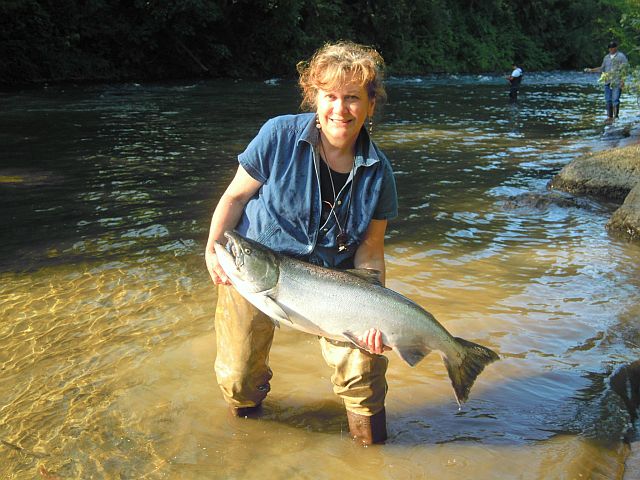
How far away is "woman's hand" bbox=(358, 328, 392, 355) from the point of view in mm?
3275

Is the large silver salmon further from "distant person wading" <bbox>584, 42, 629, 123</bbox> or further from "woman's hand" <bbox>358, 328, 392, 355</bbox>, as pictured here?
"distant person wading" <bbox>584, 42, 629, 123</bbox>

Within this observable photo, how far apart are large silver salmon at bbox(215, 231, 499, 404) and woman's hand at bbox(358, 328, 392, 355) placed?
22mm

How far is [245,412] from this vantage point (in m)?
4.09

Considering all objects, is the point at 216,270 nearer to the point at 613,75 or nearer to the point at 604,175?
the point at 604,175

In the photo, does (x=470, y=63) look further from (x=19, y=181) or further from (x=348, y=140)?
(x=348, y=140)

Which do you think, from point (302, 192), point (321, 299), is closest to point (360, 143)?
point (302, 192)

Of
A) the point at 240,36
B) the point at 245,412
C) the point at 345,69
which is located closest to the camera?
the point at 345,69

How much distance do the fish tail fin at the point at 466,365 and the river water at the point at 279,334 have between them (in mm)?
526

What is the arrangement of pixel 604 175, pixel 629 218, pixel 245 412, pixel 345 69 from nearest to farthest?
pixel 345 69 < pixel 245 412 < pixel 629 218 < pixel 604 175

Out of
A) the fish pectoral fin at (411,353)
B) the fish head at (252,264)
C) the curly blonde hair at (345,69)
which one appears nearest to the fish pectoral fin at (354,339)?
the fish pectoral fin at (411,353)

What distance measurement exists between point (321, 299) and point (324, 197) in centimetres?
59

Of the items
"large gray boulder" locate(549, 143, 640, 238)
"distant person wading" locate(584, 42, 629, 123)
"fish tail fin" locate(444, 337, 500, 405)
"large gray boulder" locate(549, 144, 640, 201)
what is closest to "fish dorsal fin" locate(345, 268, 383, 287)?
"fish tail fin" locate(444, 337, 500, 405)

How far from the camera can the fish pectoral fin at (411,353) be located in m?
3.33

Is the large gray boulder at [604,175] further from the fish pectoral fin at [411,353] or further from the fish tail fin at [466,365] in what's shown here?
the fish pectoral fin at [411,353]
